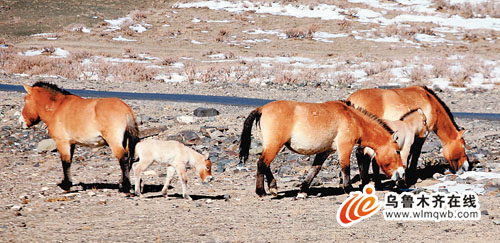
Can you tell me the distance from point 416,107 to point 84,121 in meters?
6.23

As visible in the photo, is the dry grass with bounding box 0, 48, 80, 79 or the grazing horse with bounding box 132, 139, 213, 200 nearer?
the grazing horse with bounding box 132, 139, 213, 200

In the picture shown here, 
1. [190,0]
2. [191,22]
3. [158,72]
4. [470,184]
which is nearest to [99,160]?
[470,184]

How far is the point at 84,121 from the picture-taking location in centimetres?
982

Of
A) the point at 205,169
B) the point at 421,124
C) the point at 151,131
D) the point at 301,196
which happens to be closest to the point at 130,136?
the point at 205,169

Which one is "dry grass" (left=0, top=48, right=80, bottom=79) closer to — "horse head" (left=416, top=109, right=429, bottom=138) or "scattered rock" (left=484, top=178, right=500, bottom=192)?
"horse head" (left=416, top=109, right=429, bottom=138)

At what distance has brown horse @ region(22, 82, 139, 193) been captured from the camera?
968 cm

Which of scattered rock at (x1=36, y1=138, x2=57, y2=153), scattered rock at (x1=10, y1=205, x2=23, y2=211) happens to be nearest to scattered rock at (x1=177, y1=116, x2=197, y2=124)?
scattered rock at (x1=36, y1=138, x2=57, y2=153)

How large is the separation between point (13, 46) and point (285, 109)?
3886cm

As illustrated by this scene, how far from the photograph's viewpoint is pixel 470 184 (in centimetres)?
1105

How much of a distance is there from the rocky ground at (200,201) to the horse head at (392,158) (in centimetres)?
92

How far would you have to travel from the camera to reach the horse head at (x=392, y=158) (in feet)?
33.2

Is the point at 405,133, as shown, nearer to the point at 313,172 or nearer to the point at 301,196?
the point at 313,172

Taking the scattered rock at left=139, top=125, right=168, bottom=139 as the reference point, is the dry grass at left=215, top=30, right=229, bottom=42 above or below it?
below

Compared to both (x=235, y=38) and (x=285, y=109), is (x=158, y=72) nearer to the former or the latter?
(x=235, y=38)
